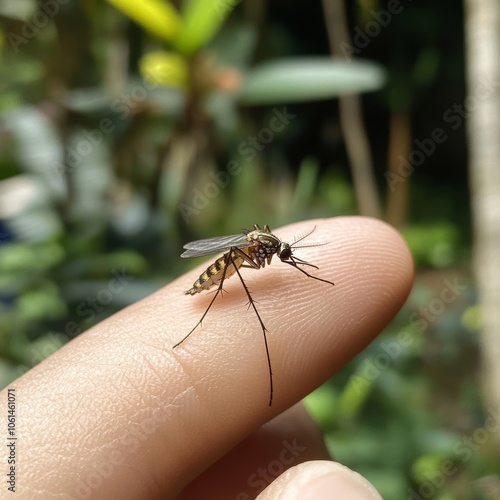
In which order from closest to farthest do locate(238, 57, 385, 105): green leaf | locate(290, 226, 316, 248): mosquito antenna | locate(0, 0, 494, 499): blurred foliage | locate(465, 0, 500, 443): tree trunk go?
locate(290, 226, 316, 248): mosquito antenna
locate(0, 0, 494, 499): blurred foliage
locate(465, 0, 500, 443): tree trunk
locate(238, 57, 385, 105): green leaf

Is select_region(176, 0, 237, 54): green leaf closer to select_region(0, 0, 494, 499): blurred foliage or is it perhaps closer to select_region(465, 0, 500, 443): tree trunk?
select_region(0, 0, 494, 499): blurred foliage

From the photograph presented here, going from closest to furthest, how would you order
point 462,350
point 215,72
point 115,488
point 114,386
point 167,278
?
point 115,488
point 114,386
point 167,278
point 215,72
point 462,350

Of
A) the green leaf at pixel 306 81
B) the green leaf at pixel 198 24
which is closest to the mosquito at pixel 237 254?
the green leaf at pixel 198 24

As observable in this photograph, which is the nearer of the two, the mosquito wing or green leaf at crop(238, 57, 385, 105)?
the mosquito wing

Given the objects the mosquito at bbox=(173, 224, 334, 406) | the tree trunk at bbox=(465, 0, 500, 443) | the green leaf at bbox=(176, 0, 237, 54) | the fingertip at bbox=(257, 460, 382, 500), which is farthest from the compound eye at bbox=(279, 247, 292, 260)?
the green leaf at bbox=(176, 0, 237, 54)

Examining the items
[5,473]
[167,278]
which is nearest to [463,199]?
[167,278]

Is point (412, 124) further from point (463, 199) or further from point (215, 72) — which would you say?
point (215, 72)
